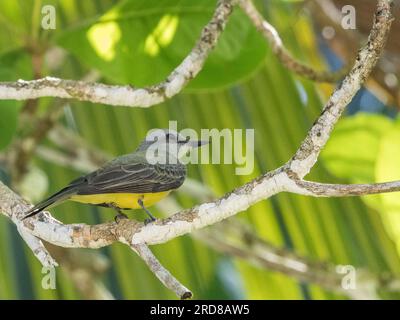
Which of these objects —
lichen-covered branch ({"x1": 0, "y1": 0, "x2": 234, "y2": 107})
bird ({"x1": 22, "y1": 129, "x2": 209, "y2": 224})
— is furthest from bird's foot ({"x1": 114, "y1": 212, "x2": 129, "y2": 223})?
lichen-covered branch ({"x1": 0, "y1": 0, "x2": 234, "y2": 107})

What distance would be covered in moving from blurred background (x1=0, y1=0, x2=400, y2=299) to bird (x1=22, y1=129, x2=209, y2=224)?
0.50 ft

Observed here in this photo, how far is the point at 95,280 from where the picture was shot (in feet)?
5.05

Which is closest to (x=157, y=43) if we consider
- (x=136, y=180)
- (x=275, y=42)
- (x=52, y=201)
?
(x=275, y=42)

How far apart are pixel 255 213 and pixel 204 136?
0.19 metres

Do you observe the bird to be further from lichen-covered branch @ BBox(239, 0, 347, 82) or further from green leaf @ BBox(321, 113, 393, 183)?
green leaf @ BBox(321, 113, 393, 183)

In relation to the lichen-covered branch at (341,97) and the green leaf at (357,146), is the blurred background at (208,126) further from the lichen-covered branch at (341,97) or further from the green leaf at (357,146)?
the lichen-covered branch at (341,97)

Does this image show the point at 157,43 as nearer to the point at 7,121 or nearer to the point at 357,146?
the point at 7,121

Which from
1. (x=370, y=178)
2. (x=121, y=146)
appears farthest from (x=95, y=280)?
(x=370, y=178)

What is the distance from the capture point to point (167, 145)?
1237mm

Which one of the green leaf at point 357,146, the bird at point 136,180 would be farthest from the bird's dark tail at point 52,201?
the green leaf at point 357,146
